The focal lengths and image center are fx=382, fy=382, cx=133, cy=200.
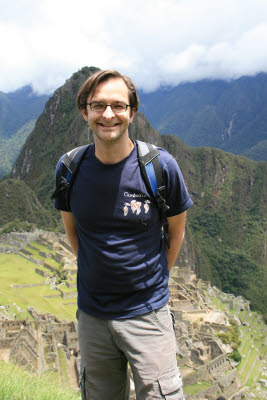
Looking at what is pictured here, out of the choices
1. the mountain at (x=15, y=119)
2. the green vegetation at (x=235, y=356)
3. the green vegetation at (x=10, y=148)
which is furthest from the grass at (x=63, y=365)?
the green vegetation at (x=10, y=148)

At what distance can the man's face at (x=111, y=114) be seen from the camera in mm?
3432

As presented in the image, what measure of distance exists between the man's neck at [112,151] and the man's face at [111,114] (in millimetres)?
60

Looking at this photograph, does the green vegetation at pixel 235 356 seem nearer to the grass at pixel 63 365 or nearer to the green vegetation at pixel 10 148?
the grass at pixel 63 365

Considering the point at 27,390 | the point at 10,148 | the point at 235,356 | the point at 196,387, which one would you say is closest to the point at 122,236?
the point at 27,390

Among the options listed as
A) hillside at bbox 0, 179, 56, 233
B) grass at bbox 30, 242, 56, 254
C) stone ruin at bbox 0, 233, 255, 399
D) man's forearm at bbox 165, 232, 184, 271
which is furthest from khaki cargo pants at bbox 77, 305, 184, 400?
hillside at bbox 0, 179, 56, 233

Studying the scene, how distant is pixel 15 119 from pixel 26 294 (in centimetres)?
15421

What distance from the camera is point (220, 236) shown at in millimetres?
143500

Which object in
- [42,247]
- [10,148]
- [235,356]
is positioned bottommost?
[235,356]

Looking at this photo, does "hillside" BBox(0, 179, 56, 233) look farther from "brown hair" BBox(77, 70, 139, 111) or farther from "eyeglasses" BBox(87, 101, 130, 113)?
"eyeglasses" BBox(87, 101, 130, 113)

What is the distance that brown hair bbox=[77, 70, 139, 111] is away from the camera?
3455 mm

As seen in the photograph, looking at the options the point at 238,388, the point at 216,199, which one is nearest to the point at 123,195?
the point at 238,388

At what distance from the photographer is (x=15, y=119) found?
166 meters

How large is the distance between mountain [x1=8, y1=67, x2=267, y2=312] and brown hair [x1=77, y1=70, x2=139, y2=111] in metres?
80.4

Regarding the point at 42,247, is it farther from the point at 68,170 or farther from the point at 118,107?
the point at 118,107
